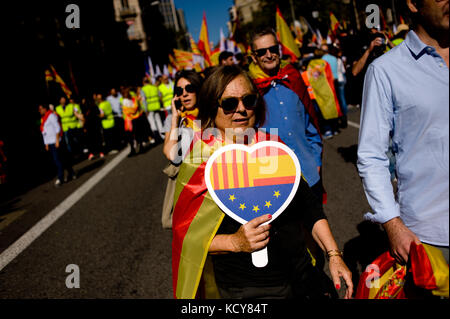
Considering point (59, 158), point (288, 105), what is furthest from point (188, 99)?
point (59, 158)

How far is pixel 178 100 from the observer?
3396 mm

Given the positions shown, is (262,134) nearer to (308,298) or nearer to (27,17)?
(308,298)

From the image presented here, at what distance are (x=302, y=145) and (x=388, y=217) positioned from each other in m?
1.58

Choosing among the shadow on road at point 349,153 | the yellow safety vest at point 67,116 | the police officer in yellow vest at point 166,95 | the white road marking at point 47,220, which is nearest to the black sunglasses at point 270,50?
the white road marking at point 47,220

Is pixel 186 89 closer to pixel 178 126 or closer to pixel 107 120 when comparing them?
pixel 178 126

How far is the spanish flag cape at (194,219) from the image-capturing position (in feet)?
5.62

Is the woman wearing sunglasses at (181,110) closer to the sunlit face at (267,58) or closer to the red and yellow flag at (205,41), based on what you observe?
the sunlit face at (267,58)

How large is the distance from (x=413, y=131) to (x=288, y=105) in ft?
5.84

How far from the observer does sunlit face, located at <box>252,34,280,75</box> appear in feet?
10.2

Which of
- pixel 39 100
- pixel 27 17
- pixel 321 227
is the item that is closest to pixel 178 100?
pixel 321 227

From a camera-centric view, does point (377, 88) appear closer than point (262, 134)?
Yes

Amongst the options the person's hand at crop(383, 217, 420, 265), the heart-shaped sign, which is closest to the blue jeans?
the heart-shaped sign

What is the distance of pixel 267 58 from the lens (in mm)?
3109

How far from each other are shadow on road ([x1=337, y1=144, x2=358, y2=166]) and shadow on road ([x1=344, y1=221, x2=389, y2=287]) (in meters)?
3.03
